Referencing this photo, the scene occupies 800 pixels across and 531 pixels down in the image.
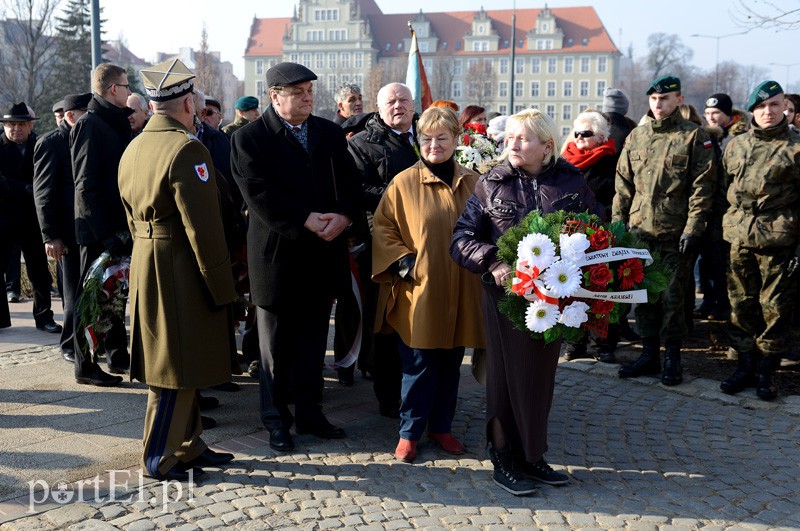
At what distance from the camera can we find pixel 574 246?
3.85 meters

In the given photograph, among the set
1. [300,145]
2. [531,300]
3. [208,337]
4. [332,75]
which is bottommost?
[208,337]

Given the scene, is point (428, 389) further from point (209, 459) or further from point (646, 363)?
point (646, 363)

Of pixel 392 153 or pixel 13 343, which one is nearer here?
pixel 392 153

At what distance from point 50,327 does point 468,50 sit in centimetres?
10009

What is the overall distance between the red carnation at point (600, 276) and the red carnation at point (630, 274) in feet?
0.34

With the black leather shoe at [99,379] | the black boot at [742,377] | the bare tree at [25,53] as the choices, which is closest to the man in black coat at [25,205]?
the black leather shoe at [99,379]

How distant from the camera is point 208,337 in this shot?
447cm

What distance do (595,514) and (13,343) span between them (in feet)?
19.9

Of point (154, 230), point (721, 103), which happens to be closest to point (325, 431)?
point (154, 230)

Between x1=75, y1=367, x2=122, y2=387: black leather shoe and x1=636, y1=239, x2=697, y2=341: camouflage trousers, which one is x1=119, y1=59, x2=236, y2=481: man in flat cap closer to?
x1=75, y1=367, x2=122, y2=387: black leather shoe

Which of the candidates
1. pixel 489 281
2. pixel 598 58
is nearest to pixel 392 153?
pixel 489 281

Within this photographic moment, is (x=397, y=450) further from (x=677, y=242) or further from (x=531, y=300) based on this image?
(x=677, y=242)

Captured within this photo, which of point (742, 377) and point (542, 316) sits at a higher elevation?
point (542, 316)

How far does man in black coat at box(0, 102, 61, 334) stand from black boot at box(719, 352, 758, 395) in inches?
255
